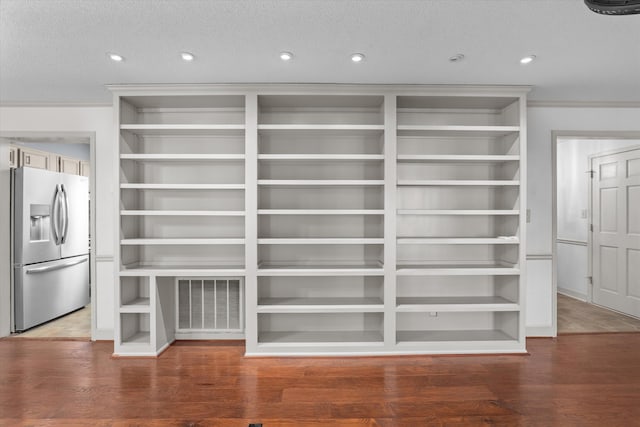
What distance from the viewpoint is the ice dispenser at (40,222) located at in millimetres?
4195

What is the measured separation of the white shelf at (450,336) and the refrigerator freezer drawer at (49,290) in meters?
3.99

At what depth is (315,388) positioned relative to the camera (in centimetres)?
280

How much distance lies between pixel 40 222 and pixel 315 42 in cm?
384

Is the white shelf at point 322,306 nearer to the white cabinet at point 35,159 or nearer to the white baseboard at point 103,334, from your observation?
the white baseboard at point 103,334

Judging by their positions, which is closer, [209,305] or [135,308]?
[135,308]

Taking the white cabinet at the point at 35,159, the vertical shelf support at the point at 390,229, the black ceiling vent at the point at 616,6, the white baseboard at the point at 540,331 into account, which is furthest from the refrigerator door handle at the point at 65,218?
the white baseboard at the point at 540,331

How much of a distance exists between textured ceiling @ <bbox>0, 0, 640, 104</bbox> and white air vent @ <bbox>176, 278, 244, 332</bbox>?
6.50ft

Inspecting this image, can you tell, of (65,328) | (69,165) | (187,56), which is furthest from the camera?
(69,165)

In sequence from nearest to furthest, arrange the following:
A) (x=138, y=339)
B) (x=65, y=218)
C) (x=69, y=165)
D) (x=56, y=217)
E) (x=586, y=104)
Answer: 1. (x=138, y=339)
2. (x=586, y=104)
3. (x=56, y=217)
4. (x=65, y=218)
5. (x=69, y=165)

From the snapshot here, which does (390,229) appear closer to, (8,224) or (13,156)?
(8,224)

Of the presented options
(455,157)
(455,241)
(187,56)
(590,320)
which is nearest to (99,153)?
(187,56)

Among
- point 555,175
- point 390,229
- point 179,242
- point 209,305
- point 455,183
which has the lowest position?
point 209,305

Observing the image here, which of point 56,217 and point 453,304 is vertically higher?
point 56,217

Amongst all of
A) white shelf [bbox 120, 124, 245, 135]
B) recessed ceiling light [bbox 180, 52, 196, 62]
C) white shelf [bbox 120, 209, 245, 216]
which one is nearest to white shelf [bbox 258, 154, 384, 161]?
white shelf [bbox 120, 124, 245, 135]
